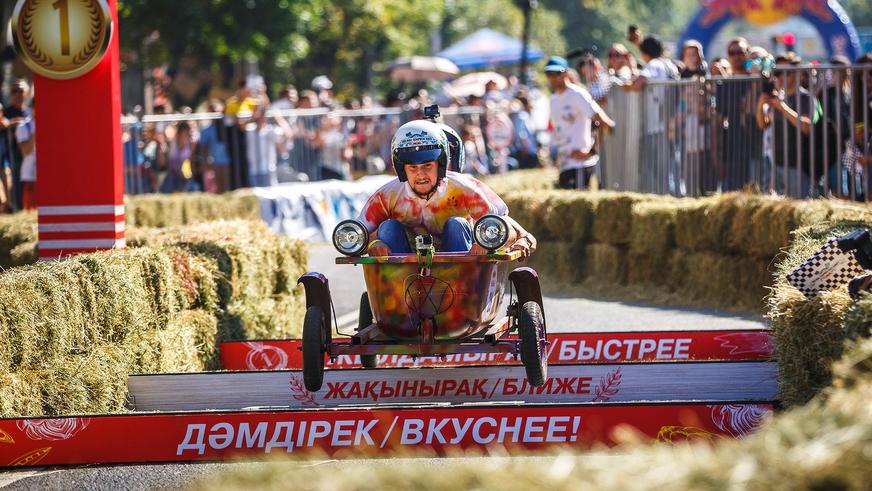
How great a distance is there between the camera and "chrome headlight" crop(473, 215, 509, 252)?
865 centimetres

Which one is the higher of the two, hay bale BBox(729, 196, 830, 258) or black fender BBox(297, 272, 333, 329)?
hay bale BBox(729, 196, 830, 258)

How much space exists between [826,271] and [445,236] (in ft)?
7.67

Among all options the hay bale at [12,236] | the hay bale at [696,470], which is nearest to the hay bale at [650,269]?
the hay bale at [12,236]

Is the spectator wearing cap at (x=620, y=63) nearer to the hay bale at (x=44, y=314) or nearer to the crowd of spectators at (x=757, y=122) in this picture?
the crowd of spectators at (x=757, y=122)

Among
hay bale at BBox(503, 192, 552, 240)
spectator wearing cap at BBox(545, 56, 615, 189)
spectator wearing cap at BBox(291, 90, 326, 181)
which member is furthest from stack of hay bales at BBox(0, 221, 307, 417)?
spectator wearing cap at BBox(291, 90, 326, 181)

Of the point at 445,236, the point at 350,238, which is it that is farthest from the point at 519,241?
the point at 350,238

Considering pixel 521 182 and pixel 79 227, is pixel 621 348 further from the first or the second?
pixel 521 182

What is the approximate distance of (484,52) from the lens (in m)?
44.3

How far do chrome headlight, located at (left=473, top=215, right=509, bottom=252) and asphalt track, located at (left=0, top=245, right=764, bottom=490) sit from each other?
178cm

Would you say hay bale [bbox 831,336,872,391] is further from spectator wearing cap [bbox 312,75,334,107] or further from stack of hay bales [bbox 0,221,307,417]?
spectator wearing cap [bbox 312,75,334,107]

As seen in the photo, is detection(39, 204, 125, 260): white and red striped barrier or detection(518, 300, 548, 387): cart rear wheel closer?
detection(518, 300, 548, 387): cart rear wheel

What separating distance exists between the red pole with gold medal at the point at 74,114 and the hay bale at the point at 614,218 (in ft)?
19.8

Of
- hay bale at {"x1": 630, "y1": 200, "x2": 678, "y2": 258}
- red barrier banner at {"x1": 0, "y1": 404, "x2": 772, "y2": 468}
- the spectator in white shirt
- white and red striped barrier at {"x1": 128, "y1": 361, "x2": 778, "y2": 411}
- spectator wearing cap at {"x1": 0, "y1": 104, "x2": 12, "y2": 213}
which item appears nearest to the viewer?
red barrier banner at {"x1": 0, "y1": 404, "x2": 772, "y2": 468}

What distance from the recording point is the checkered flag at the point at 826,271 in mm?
7891
